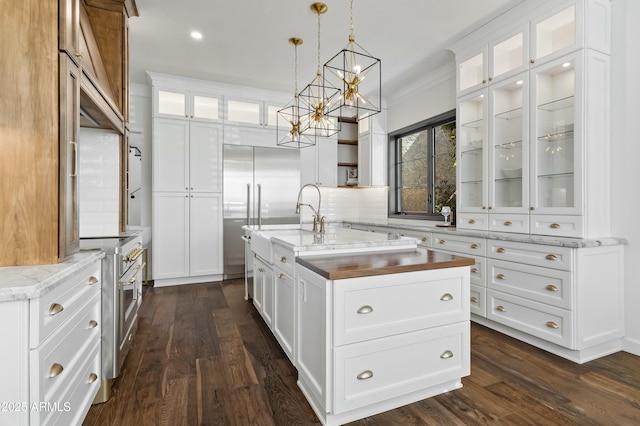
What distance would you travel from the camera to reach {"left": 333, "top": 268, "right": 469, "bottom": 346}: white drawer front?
1.61 meters

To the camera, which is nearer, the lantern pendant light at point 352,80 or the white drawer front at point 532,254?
the lantern pendant light at point 352,80

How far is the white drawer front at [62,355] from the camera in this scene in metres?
1.12

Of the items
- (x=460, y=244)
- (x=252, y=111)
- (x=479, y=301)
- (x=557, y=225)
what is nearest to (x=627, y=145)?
(x=557, y=225)

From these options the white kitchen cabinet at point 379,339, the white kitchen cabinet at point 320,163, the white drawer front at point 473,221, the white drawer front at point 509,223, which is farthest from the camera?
the white kitchen cabinet at point 320,163

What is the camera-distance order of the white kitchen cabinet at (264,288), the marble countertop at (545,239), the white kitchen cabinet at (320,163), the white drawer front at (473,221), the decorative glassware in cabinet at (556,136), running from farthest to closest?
the white kitchen cabinet at (320,163) < the white drawer front at (473,221) < the white kitchen cabinet at (264,288) < the decorative glassware in cabinet at (556,136) < the marble countertop at (545,239)

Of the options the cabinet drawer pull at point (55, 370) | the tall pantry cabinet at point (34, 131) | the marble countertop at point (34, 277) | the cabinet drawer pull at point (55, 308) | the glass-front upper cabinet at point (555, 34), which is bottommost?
the cabinet drawer pull at point (55, 370)

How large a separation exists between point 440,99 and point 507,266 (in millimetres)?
2461

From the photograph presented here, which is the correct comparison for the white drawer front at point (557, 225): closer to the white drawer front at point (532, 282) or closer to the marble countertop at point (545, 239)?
the marble countertop at point (545, 239)

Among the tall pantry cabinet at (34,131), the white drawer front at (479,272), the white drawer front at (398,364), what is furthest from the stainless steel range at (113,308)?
the white drawer front at (479,272)

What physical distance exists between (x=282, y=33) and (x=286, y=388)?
325 centimetres

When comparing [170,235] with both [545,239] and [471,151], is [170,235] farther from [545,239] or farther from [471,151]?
[545,239]

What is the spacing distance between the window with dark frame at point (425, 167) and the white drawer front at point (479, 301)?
4.39 ft

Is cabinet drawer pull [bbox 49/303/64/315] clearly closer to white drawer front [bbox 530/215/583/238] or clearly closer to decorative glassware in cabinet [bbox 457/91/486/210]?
white drawer front [bbox 530/215/583/238]

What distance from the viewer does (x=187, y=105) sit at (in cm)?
458
